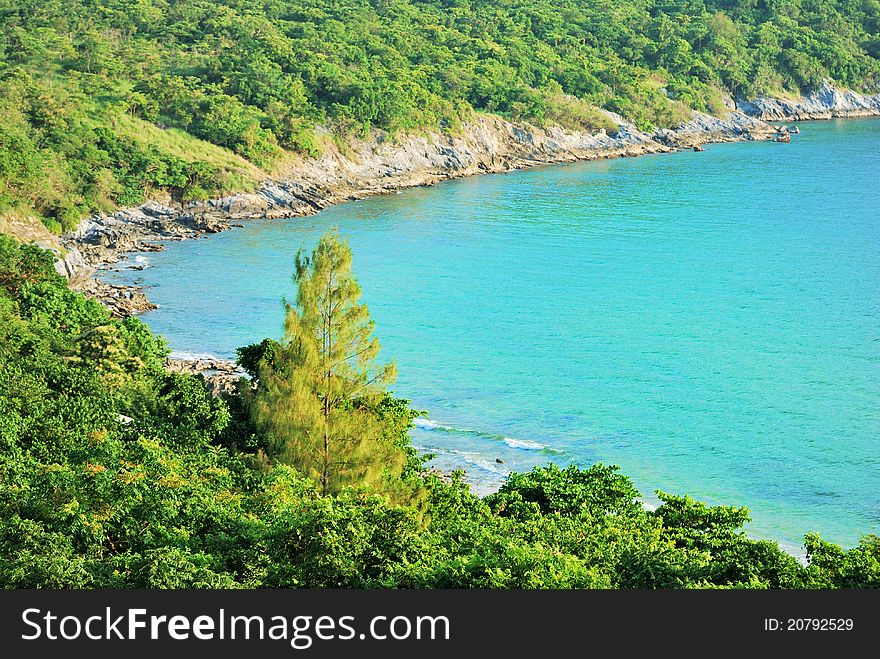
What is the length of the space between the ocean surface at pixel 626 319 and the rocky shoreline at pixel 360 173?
2105mm

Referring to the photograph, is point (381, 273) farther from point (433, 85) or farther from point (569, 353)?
point (433, 85)

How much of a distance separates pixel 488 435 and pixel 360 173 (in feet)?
166

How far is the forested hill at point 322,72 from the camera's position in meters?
71.6

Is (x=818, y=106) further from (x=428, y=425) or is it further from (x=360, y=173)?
(x=428, y=425)

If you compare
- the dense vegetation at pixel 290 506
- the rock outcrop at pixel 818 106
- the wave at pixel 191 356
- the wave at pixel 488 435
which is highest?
the rock outcrop at pixel 818 106

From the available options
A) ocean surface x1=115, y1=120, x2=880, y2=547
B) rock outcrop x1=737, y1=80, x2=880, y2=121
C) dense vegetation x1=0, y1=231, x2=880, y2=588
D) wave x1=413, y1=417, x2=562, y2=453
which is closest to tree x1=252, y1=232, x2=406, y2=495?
dense vegetation x1=0, y1=231, x2=880, y2=588

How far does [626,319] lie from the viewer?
51688mm

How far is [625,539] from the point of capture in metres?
22.1

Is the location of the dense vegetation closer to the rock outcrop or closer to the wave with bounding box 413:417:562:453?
the wave with bounding box 413:417:562:453

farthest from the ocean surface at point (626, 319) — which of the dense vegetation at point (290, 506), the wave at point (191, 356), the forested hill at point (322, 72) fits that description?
the dense vegetation at point (290, 506)

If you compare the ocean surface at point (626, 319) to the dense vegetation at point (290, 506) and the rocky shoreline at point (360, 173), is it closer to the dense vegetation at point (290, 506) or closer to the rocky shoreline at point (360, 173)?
the rocky shoreline at point (360, 173)

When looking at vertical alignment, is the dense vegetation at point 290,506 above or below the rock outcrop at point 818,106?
below

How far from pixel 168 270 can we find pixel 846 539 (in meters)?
39.5

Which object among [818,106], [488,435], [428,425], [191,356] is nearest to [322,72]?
[191,356]
